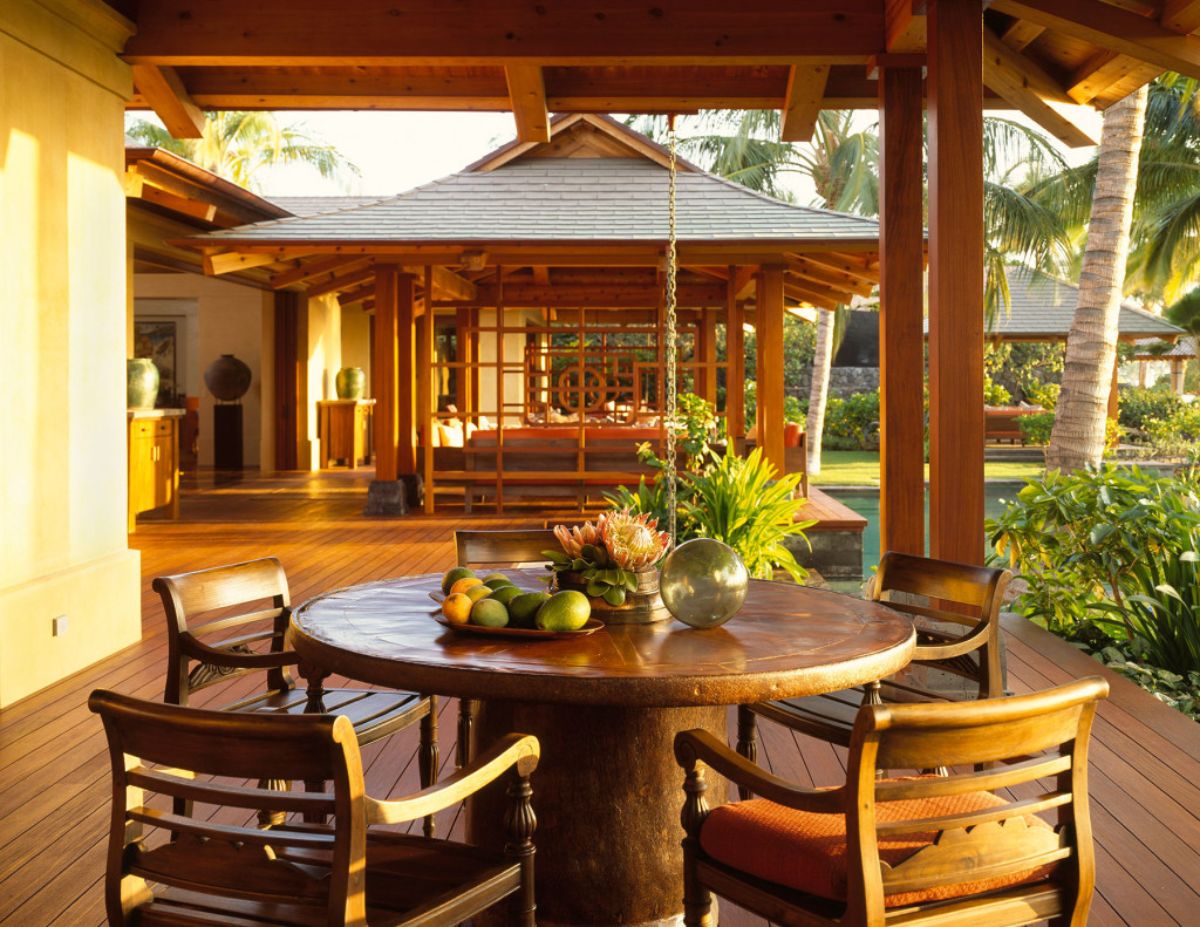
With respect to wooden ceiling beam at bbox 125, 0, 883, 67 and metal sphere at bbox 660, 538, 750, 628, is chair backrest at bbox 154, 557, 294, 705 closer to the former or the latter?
metal sphere at bbox 660, 538, 750, 628

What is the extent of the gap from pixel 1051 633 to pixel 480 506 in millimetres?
7067

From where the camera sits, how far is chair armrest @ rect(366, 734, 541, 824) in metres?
1.72

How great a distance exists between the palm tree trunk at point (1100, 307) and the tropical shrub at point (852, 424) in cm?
1819

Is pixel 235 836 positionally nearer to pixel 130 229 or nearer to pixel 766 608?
pixel 766 608

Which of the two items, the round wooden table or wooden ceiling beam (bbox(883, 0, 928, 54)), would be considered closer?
the round wooden table

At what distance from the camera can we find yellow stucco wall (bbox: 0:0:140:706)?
15.1 feet

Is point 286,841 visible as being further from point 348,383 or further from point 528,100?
point 348,383

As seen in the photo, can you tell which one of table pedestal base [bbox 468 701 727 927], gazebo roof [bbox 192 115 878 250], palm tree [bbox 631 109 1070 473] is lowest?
table pedestal base [bbox 468 701 727 927]

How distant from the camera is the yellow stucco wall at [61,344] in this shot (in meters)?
4.61

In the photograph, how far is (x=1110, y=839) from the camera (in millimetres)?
3182

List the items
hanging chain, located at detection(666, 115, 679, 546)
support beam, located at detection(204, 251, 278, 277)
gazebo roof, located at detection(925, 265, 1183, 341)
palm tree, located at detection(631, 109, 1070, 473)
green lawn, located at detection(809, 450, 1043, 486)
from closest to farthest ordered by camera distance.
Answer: hanging chain, located at detection(666, 115, 679, 546)
support beam, located at detection(204, 251, 278, 277)
palm tree, located at detection(631, 109, 1070, 473)
green lawn, located at detection(809, 450, 1043, 486)
gazebo roof, located at detection(925, 265, 1183, 341)

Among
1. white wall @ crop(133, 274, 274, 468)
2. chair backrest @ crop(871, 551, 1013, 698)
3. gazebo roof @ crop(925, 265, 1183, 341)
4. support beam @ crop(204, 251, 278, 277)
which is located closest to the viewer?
chair backrest @ crop(871, 551, 1013, 698)

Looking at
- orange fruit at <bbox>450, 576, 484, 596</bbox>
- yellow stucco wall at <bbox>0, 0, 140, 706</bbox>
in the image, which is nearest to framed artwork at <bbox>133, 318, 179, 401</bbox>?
yellow stucco wall at <bbox>0, 0, 140, 706</bbox>

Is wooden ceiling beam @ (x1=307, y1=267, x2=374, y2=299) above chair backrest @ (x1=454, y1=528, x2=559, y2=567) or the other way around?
above
